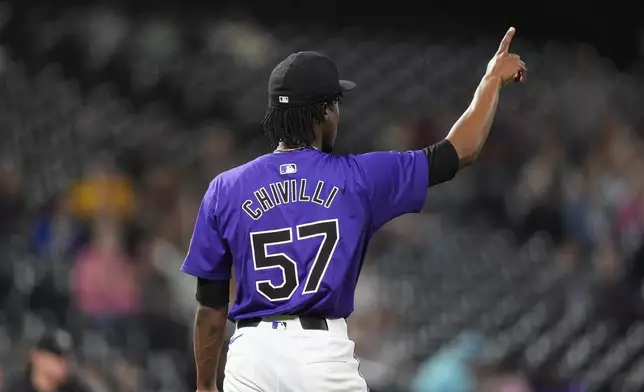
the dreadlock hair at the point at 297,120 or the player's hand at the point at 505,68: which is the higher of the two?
the player's hand at the point at 505,68

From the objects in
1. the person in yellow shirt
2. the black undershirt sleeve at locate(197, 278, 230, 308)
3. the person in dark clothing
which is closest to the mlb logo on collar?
the black undershirt sleeve at locate(197, 278, 230, 308)

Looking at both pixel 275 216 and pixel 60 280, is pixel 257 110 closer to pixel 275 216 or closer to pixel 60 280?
pixel 60 280

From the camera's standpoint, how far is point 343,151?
726 centimetres

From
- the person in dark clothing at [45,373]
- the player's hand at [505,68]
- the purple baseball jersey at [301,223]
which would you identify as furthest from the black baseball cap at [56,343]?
the player's hand at [505,68]

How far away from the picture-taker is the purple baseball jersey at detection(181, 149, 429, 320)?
8.87 feet

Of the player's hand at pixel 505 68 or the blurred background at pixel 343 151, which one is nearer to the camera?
the player's hand at pixel 505 68

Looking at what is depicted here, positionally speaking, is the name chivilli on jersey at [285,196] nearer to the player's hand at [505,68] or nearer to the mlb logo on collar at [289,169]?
the mlb logo on collar at [289,169]

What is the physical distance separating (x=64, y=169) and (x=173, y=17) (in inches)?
71.9

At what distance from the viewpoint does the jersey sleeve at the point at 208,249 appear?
280cm

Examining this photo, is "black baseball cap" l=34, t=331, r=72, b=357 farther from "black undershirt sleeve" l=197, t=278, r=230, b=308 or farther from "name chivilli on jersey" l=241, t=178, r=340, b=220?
"name chivilli on jersey" l=241, t=178, r=340, b=220

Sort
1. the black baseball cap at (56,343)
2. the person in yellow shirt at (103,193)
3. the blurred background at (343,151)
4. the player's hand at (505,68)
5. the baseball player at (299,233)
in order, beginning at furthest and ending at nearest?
the person in yellow shirt at (103,193) < the blurred background at (343,151) < the black baseball cap at (56,343) < the player's hand at (505,68) < the baseball player at (299,233)

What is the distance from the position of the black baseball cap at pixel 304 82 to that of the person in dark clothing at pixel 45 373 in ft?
9.56

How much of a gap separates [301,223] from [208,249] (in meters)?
0.27

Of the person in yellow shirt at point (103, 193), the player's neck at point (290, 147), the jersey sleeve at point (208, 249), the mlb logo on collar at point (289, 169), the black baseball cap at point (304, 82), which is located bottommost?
the person in yellow shirt at point (103, 193)
